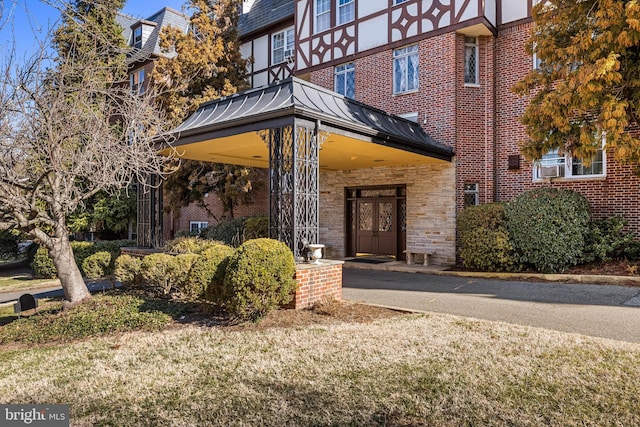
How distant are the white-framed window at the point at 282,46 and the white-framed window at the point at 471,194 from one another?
9.41 metres

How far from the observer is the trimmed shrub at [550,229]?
980 cm

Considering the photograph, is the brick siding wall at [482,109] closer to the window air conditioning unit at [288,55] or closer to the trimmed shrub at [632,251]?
the trimmed shrub at [632,251]

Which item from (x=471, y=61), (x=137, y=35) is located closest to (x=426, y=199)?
(x=471, y=61)

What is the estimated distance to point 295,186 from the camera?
23.4ft

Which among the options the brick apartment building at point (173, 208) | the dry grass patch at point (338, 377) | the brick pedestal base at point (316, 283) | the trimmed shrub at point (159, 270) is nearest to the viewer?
the dry grass patch at point (338, 377)

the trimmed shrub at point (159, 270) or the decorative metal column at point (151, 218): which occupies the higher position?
the decorative metal column at point (151, 218)

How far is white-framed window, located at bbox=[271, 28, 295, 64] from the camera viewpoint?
17.7 metres

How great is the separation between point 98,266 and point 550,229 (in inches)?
424

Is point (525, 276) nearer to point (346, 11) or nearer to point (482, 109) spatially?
point (482, 109)

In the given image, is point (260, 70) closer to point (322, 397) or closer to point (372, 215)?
point (372, 215)

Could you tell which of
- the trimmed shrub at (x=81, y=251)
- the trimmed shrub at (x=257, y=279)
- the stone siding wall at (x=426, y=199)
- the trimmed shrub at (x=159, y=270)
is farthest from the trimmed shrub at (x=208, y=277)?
the trimmed shrub at (x=81, y=251)

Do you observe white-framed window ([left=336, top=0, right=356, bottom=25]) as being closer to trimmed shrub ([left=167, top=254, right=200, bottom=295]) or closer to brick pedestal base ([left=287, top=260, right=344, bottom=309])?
brick pedestal base ([left=287, top=260, right=344, bottom=309])

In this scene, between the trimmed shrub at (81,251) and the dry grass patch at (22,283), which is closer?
the dry grass patch at (22,283)

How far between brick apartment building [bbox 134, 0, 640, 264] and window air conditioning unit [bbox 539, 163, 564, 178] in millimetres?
28
